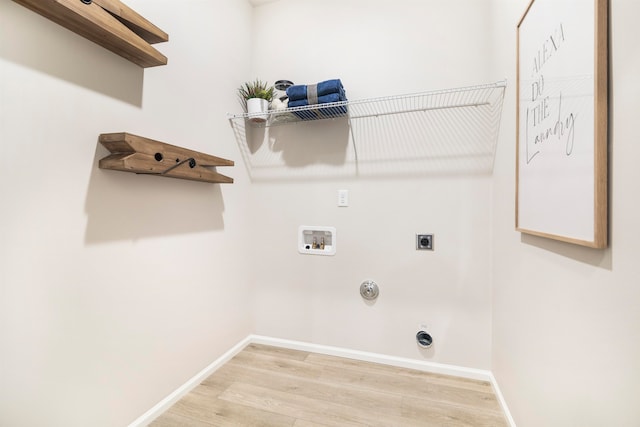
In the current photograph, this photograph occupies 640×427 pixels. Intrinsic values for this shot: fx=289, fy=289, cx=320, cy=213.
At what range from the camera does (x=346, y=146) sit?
2020 millimetres

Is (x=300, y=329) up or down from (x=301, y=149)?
down

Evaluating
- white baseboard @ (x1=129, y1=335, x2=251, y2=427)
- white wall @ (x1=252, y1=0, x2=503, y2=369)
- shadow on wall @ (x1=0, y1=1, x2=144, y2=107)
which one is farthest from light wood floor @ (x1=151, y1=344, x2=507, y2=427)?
shadow on wall @ (x1=0, y1=1, x2=144, y2=107)

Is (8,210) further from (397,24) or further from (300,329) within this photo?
(397,24)

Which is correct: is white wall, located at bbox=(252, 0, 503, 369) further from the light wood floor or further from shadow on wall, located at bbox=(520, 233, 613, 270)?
shadow on wall, located at bbox=(520, 233, 613, 270)

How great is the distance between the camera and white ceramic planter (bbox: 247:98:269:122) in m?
1.97

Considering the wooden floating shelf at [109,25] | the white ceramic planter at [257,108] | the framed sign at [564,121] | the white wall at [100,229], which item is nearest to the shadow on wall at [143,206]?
the white wall at [100,229]

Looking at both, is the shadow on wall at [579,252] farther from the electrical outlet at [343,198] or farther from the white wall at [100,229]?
the white wall at [100,229]

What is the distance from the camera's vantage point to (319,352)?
6.91 ft

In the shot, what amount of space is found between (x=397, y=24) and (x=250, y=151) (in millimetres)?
1347

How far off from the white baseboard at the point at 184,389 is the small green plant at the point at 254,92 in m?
1.77

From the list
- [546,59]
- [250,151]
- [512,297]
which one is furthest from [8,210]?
[512,297]

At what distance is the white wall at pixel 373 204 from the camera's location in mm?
1797

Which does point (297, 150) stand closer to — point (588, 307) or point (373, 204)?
point (373, 204)

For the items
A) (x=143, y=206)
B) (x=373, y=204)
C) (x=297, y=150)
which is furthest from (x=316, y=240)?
(x=143, y=206)
